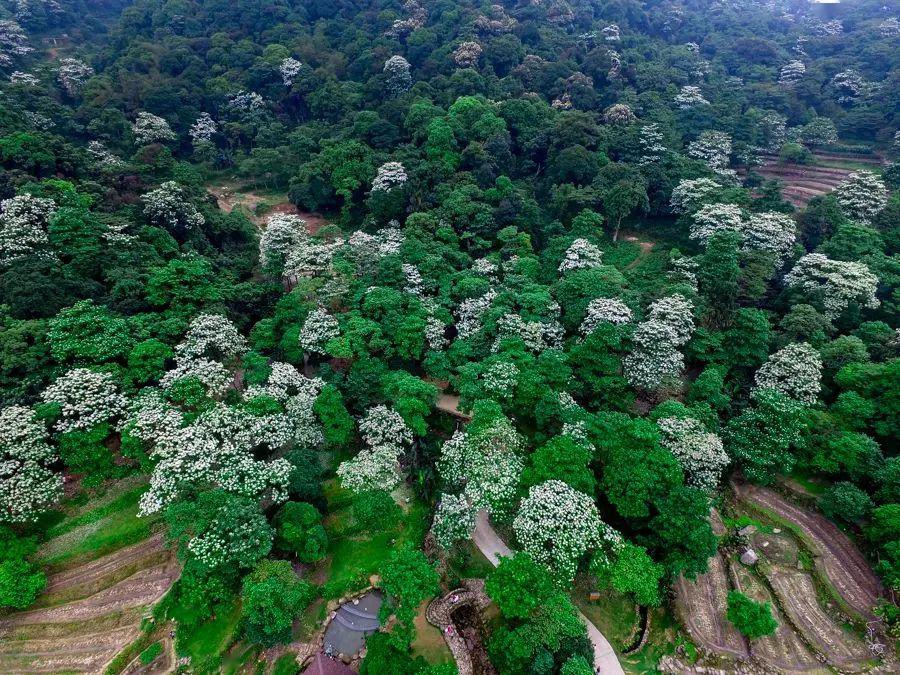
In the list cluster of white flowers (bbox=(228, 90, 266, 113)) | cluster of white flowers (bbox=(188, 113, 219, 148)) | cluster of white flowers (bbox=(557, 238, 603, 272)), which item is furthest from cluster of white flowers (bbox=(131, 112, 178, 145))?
cluster of white flowers (bbox=(557, 238, 603, 272))

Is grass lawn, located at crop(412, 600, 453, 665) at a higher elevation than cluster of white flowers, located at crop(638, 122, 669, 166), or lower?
lower

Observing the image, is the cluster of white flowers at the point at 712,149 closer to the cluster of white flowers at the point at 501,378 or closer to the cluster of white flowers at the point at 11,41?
the cluster of white flowers at the point at 501,378

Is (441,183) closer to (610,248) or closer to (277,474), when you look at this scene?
(610,248)

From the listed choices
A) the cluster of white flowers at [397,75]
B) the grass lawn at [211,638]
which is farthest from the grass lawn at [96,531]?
the cluster of white flowers at [397,75]

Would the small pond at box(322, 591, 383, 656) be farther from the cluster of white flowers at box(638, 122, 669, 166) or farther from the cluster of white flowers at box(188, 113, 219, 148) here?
the cluster of white flowers at box(188, 113, 219, 148)

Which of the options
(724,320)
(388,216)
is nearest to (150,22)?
(388,216)

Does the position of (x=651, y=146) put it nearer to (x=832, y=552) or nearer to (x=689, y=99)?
(x=689, y=99)
